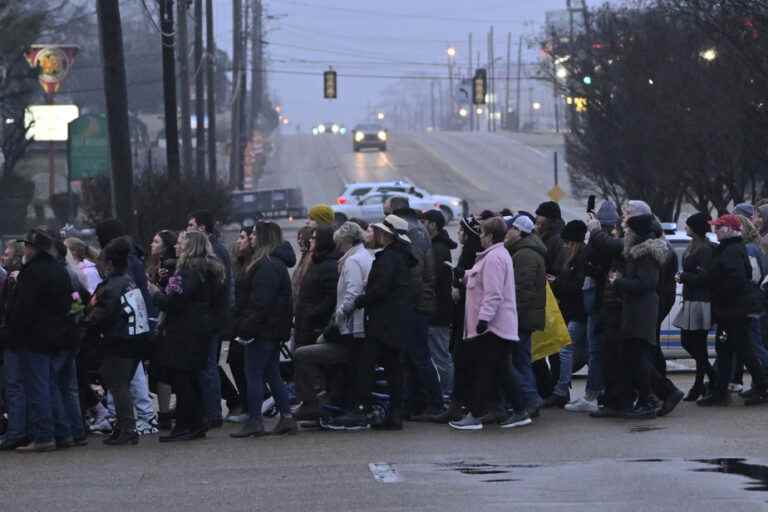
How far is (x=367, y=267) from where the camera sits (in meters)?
13.4

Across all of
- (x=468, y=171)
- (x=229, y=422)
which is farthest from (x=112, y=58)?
(x=468, y=171)

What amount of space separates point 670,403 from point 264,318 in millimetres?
3519

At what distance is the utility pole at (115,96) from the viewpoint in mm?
21406

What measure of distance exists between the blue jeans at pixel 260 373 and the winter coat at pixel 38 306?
1506mm

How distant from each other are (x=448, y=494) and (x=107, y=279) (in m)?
3.86

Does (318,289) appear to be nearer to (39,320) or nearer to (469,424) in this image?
(469,424)

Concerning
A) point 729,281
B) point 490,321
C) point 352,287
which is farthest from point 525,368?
point 729,281

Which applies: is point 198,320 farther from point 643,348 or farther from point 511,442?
point 643,348

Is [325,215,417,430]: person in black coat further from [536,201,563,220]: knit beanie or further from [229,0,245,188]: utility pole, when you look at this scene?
[229,0,245,188]: utility pole

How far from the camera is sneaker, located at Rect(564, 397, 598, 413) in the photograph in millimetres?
14562

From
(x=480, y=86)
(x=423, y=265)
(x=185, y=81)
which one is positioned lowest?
(x=423, y=265)

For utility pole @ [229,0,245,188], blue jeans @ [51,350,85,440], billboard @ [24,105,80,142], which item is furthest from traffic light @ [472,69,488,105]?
blue jeans @ [51,350,85,440]

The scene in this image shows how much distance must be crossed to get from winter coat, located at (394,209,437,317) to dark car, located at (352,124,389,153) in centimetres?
8850

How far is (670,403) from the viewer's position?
14055mm
